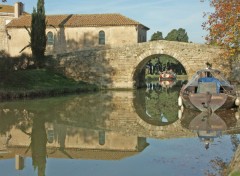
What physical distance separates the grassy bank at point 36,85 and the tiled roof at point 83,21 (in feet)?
28.3

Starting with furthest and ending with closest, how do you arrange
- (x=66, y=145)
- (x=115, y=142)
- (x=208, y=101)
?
(x=208, y=101)
(x=115, y=142)
(x=66, y=145)

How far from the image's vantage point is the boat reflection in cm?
1233

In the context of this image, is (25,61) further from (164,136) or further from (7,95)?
(164,136)

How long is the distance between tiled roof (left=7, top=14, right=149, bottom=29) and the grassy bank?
861 centimetres

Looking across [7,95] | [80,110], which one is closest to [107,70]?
[7,95]

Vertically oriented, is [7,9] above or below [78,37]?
above

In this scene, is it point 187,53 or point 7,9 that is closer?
point 187,53

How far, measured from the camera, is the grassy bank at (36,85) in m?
26.5

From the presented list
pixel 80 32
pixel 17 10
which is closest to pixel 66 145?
pixel 80 32

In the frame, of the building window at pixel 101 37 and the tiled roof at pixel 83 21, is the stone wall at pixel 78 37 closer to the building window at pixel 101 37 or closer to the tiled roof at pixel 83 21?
the building window at pixel 101 37

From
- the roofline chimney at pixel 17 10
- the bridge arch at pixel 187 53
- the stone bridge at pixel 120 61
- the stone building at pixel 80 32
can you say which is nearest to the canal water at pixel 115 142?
the bridge arch at pixel 187 53

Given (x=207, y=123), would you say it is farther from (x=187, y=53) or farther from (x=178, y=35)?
(x=178, y=35)

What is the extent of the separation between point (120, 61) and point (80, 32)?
8.57m

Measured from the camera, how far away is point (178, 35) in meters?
81.1
